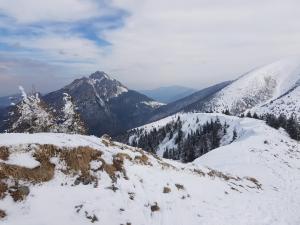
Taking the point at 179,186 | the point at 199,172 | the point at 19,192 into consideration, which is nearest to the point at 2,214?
the point at 19,192

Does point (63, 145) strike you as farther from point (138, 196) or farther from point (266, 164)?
Result: point (266, 164)

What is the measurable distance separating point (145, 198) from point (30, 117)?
40.9 m

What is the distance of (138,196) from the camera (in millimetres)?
21672

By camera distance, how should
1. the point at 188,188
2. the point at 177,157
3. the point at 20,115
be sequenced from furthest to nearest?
1. the point at 177,157
2. the point at 20,115
3. the point at 188,188

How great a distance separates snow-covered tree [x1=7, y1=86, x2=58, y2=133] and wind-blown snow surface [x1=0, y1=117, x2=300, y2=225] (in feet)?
105

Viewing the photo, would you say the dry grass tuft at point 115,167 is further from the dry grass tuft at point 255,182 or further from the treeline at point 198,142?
the treeline at point 198,142

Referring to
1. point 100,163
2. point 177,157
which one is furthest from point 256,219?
point 177,157

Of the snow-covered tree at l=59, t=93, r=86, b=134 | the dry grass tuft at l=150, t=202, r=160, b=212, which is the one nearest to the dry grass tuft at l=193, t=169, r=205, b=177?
the dry grass tuft at l=150, t=202, r=160, b=212

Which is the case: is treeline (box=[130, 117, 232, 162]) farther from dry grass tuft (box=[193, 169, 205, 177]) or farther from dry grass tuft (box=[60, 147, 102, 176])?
dry grass tuft (box=[60, 147, 102, 176])

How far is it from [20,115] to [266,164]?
38999mm

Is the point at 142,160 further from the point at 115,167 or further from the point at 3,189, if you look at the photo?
the point at 3,189

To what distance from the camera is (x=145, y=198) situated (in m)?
21.9

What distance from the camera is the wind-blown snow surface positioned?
18.4 meters

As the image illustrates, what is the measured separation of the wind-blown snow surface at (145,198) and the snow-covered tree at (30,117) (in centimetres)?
3210
